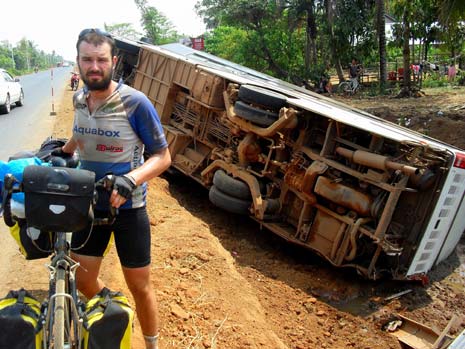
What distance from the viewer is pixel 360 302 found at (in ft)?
19.9

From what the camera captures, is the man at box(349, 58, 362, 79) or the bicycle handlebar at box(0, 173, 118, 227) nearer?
the bicycle handlebar at box(0, 173, 118, 227)

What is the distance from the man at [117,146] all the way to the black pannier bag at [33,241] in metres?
0.15

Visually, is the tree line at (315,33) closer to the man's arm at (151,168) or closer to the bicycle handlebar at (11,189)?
the man's arm at (151,168)

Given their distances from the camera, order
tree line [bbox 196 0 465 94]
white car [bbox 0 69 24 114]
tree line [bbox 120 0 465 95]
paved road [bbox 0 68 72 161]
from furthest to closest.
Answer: tree line [bbox 120 0 465 95], tree line [bbox 196 0 465 94], white car [bbox 0 69 24 114], paved road [bbox 0 68 72 161]

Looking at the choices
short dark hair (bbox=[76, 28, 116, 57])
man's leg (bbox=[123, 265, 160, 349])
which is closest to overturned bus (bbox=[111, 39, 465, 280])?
man's leg (bbox=[123, 265, 160, 349])

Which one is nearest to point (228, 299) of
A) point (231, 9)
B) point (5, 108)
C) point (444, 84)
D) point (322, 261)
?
point (322, 261)

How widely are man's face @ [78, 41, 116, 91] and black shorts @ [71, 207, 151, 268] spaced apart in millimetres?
733

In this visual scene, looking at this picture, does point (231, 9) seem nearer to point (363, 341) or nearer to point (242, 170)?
point (242, 170)

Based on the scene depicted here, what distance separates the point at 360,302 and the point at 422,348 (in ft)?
4.31

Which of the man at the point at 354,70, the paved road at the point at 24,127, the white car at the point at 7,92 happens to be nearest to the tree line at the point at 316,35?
the man at the point at 354,70

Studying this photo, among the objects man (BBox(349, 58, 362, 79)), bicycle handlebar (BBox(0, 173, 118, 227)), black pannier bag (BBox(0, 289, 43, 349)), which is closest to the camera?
black pannier bag (BBox(0, 289, 43, 349))

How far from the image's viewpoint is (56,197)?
88.1 inches

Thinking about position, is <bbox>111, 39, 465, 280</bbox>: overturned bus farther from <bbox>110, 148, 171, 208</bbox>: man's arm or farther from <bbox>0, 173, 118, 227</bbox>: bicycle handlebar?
<bbox>0, 173, 118, 227</bbox>: bicycle handlebar

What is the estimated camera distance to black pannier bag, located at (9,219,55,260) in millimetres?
2580
